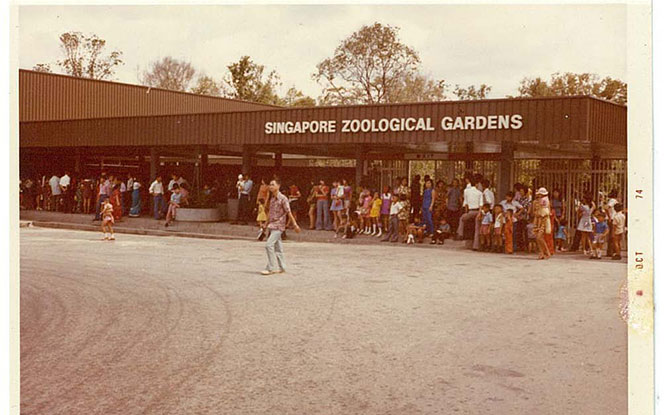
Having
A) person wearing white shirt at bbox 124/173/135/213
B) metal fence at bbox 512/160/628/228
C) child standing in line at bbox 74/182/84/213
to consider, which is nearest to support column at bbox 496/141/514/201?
metal fence at bbox 512/160/628/228

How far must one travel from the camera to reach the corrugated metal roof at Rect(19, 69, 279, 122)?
1229 inches

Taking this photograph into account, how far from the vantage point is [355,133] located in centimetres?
2127

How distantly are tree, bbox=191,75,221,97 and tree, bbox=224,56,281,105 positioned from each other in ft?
2.99

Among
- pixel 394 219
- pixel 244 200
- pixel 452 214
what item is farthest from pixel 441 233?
pixel 244 200

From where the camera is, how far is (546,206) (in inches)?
580

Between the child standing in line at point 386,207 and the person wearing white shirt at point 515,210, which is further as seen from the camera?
the child standing in line at point 386,207

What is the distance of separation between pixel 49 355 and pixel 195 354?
1.39 metres

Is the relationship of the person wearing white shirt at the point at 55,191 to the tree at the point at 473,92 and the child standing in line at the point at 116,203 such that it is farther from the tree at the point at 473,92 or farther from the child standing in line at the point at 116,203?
the tree at the point at 473,92

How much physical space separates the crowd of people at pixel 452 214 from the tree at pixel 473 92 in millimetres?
21634

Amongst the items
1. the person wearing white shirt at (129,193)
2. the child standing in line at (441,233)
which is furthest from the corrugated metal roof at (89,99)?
the child standing in line at (441,233)

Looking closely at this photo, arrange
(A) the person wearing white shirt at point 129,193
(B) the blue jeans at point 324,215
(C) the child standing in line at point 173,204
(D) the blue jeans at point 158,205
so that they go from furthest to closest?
1. (A) the person wearing white shirt at point 129,193
2. (D) the blue jeans at point 158,205
3. (C) the child standing in line at point 173,204
4. (B) the blue jeans at point 324,215

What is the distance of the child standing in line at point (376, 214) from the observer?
1920cm

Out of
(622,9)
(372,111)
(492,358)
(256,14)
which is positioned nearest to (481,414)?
(492,358)

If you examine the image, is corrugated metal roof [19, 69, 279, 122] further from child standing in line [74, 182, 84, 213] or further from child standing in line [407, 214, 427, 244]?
child standing in line [407, 214, 427, 244]
